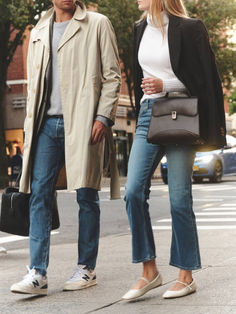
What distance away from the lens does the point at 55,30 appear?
495 centimetres

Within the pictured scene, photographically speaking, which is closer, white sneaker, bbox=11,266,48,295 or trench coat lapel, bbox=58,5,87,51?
white sneaker, bbox=11,266,48,295

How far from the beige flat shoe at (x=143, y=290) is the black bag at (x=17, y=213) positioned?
0.88 metres

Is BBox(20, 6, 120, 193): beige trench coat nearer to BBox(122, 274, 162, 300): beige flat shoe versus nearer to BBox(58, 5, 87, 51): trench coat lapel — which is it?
BBox(58, 5, 87, 51): trench coat lapel

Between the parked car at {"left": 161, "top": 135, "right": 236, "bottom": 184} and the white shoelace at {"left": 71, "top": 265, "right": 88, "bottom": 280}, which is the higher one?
the white shoelace at {"left": 71, "top": 265, "right": 88, "bottom": 280}

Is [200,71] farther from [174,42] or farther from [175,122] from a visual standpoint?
[175,122]

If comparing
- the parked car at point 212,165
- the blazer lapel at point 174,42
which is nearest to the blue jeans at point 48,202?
the blazer lapel at point 174,42

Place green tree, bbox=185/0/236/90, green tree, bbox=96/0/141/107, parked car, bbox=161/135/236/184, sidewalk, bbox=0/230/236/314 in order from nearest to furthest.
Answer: sidewalk, bbox=0/230/236/314 → parked car, bbox=161/135/236/184 → green tree, bbox=96/0/141/107 → green tree, bbox=185/0/236/90

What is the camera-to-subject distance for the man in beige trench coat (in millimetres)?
4758

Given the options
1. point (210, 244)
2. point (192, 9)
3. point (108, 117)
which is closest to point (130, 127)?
point (192, 9)

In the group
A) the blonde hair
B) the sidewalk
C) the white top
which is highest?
the blonde hair

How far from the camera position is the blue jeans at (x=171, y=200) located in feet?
14.5

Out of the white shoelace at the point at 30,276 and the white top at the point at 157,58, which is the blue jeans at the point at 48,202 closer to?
the white shoelace at the point at 30,276

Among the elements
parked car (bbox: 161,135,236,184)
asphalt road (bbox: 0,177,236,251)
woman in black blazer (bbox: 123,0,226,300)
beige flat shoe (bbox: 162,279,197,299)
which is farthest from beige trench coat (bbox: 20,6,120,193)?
parked car (bbox: 161,135,236,184)

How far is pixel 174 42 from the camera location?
4.48 meters
